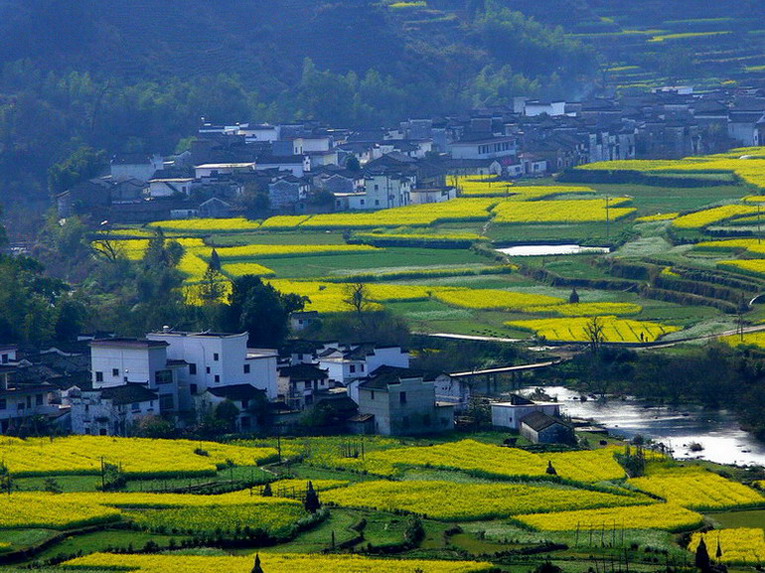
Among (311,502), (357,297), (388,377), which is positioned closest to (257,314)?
(388,377)

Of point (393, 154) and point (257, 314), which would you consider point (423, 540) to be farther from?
point (393, 154)

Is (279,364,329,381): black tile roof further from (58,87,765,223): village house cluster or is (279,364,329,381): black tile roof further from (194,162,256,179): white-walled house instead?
(194,162,256,179): white-walled house

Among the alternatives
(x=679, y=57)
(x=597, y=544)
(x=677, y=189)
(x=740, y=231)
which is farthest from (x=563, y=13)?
(x=597, y=544)

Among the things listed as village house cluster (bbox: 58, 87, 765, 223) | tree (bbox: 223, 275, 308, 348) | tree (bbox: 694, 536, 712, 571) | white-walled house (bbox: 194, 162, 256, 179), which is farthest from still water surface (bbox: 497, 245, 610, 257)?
tree (bbox: 694, 536, 712, 571)

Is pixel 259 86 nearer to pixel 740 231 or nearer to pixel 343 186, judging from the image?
pixel 343 186

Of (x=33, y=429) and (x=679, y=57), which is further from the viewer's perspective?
(x=679, y=57)

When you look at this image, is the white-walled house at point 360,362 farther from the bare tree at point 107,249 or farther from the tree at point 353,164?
the tree at point 353,164

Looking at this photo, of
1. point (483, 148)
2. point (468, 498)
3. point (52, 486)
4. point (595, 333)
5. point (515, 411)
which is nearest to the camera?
point (468, 498)
